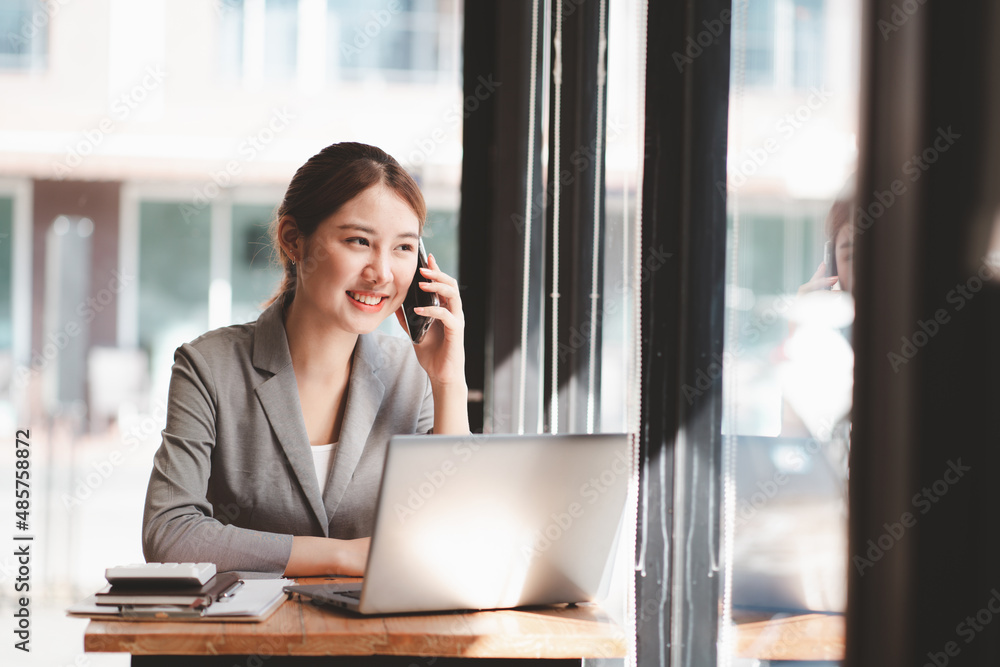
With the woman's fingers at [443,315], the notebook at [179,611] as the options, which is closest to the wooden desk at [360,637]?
the notebook at [179,611]

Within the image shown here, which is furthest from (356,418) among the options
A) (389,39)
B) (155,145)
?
(155,145)

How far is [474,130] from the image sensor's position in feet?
10.9

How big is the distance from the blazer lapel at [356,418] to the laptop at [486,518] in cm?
60

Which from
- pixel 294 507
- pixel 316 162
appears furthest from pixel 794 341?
pixel 316 162

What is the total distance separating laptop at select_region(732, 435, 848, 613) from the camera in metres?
1.01

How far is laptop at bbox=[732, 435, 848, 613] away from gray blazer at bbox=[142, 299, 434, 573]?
31.9 inches

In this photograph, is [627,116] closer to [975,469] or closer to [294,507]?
[294,507]

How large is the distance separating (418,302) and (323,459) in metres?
0.42

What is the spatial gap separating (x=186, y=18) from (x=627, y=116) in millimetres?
4485

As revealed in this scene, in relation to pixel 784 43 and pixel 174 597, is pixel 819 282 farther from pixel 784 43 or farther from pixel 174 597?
pixel 174 597

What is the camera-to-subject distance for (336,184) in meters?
2.07

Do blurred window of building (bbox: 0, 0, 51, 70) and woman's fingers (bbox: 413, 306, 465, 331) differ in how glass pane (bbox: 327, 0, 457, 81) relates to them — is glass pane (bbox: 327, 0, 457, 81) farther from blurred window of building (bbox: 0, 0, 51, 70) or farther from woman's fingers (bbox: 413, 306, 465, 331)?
woman's fingers (bbox: 413, 306, 465, 331)

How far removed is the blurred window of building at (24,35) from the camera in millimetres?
5688

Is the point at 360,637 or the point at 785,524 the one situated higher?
the point at 785,524
